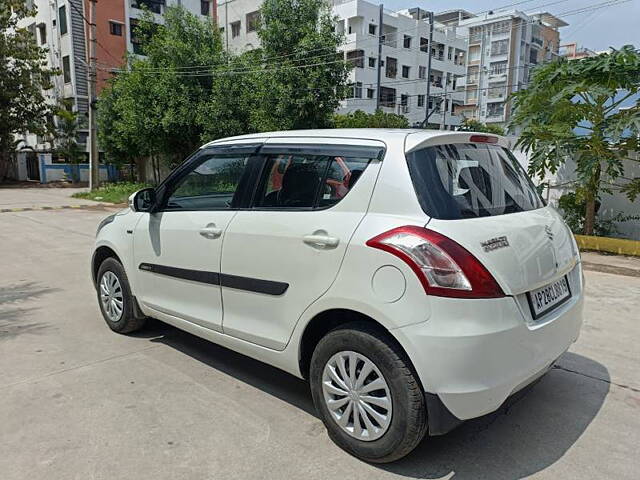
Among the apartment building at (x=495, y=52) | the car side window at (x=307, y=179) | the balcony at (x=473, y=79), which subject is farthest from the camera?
the balcony at (x=473, y=79)

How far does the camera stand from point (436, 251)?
238 centimetres

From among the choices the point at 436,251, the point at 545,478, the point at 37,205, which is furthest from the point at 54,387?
the point at 37,205

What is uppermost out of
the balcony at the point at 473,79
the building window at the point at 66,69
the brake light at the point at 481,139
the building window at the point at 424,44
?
the balcony at the point at 473,79

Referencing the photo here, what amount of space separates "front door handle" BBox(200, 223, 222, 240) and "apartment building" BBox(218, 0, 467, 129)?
123 ft

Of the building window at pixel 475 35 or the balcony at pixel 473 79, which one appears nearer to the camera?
the building window at pixel 475 35

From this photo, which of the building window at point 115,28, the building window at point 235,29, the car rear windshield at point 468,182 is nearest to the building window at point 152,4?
the building window at point 115,28

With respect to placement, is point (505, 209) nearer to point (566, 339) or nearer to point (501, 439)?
point (566, 339)

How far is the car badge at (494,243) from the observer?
8.01 feet

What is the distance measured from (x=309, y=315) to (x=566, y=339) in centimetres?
151

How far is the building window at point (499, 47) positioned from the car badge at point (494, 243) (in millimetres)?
73795

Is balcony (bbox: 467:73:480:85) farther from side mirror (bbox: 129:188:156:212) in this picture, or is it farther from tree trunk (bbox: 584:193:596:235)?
side mirror (bbox: 129:188:156:212)

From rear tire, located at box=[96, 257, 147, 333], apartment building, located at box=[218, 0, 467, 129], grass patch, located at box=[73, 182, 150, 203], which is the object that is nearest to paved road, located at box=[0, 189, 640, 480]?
rear tire, located at box=[96, 257, 147, 333]

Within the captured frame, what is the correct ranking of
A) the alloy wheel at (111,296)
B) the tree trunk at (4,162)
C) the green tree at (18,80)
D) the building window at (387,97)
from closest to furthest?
the alloy wheel at (111,296) → the green tree at (18,80) → the tree trunk at (4,162) → the building window at (387,97)

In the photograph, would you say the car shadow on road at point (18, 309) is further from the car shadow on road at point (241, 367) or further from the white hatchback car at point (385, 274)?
the white hatchback car at point (385, 274)
